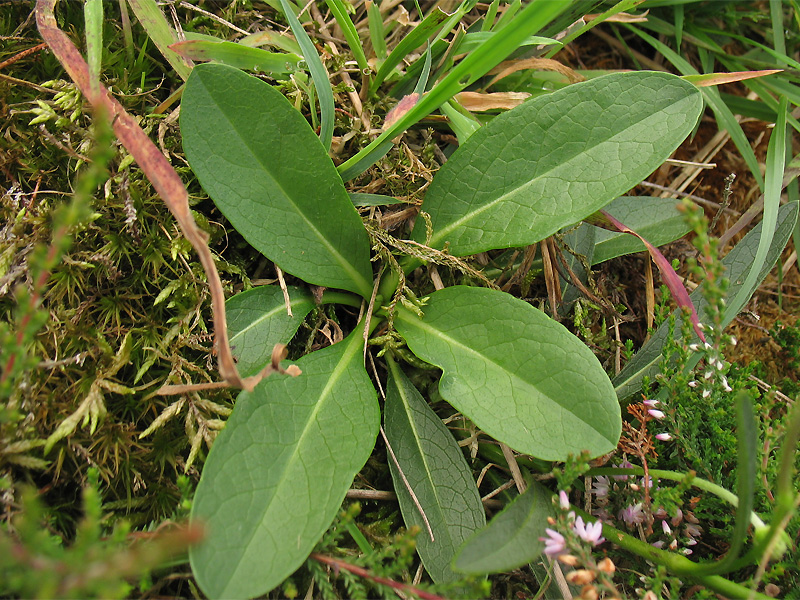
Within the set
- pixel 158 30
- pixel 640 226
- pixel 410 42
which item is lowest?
pixel 640 226

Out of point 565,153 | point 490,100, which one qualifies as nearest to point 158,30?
point 490,100

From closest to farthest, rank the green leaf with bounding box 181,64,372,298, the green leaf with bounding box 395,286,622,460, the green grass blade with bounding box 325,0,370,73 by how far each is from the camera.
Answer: the green leaf with bounding box 395,286,622,460 < the green leaf with bounding box 181,64,372,298 < the green grass blade with bounding box 325,0,370,73

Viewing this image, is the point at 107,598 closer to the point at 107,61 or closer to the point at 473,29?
the point at 107,61

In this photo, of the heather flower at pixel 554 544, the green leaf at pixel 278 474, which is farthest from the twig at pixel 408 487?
the heather flower at pixel 554 544

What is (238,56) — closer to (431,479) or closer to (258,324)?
(258,324)

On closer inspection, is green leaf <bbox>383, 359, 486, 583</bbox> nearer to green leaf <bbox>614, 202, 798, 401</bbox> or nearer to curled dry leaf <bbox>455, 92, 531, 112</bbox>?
green leaf <bbox>614, 202, 798, 401</bbox>

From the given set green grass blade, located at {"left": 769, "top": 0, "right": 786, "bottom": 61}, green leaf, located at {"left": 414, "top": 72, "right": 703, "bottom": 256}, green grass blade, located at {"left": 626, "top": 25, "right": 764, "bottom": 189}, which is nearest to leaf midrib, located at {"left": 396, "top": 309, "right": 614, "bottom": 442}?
green leaf, located at {"left": 414, "top": 72, "right": 703, "bottom": 256}

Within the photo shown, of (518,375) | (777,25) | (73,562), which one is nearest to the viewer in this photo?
(73,562)
